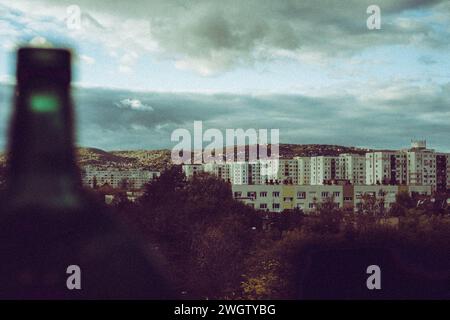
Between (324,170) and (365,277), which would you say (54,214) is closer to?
(365,277)

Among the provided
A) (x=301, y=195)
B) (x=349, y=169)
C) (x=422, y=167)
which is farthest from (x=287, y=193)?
(x=422, y=167)

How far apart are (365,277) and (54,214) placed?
347 centimetres

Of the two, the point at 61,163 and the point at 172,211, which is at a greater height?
the point at 61,163

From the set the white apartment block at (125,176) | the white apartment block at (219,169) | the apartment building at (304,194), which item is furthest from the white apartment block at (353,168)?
the white apartment block at (125,176)

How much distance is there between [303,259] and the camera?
6.14 m

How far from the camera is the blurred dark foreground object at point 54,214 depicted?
939 millimetres

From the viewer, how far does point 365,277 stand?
4023 millimetres

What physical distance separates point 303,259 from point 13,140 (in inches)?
215

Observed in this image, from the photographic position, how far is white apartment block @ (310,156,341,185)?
17.2 m

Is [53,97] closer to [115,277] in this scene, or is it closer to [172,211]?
[115,277]

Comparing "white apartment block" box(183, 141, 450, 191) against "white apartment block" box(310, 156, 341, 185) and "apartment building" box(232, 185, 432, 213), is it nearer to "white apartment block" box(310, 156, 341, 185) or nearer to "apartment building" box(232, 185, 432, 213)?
"white apartment block" box(310, 156, 341, 185)
